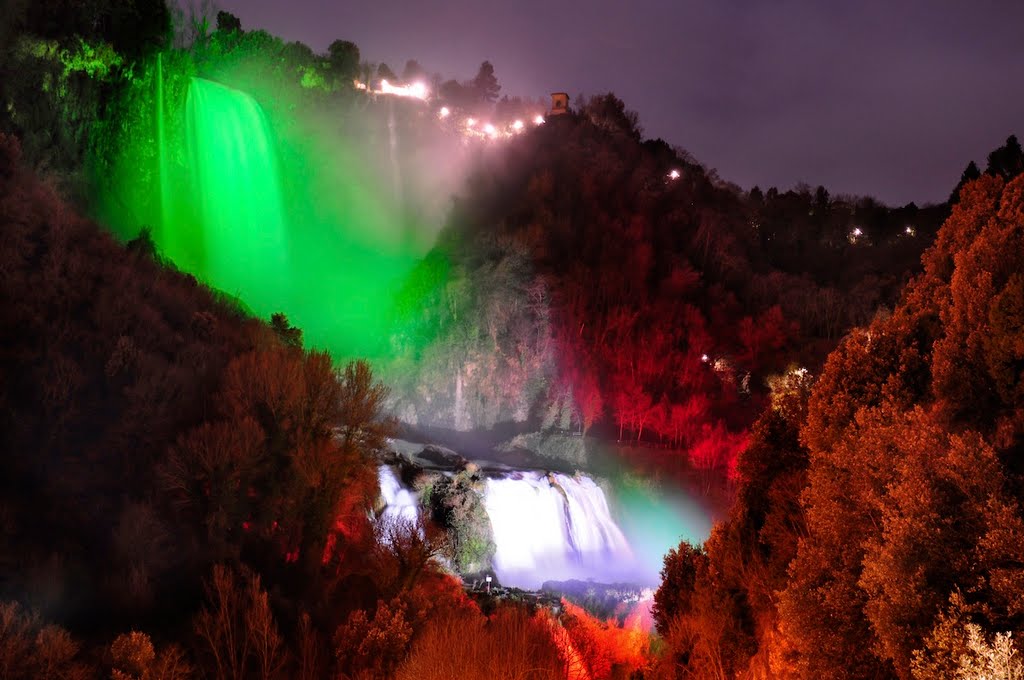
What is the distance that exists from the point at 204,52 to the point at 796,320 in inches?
1955

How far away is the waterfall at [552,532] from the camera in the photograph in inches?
1220

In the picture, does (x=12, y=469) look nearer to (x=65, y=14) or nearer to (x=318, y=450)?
(x=318, y=450)

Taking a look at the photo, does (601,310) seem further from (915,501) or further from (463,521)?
(915,501)

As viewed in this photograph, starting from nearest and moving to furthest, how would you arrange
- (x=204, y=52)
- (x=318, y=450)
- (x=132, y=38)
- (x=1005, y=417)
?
1. (x=1005, y=417)
2. (x=318, y=450)
3. (x=132, y=38)
4. (x=204, y=52)

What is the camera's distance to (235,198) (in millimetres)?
48250

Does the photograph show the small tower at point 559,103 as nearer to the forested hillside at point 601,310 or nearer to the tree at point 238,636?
the forested hillside at point 601,310

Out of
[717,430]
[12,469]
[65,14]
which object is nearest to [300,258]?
[65,14]

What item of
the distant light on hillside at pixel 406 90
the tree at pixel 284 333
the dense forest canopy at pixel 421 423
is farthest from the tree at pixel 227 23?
the tree at pixel 284 333

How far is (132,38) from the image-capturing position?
34344mm

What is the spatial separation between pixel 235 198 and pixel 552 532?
35.1 m

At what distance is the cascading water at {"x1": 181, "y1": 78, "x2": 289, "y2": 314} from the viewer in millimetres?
44000

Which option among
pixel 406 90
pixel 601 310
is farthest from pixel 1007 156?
pixel 406 90

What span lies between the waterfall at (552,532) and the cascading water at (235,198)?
26.3 meters

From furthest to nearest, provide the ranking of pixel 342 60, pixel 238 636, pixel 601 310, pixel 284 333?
pixel 342 60 → pixel 601 310 → pixel 284 333 → pixel 238 636
